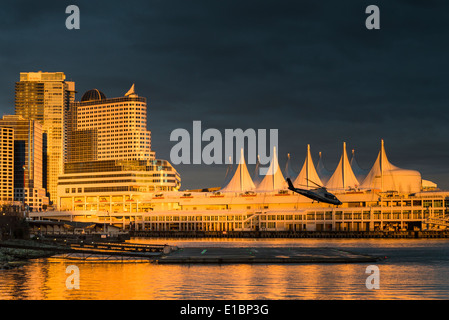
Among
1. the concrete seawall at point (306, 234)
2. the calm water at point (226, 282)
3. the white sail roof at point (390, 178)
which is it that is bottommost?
the concrete seawall at point (306, 234)

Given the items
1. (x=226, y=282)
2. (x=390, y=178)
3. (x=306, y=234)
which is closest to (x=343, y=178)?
(x=390, y=178)

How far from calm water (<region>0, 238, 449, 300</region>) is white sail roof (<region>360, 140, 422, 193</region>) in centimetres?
12827

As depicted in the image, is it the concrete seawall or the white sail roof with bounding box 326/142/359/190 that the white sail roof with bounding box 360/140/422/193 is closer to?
the white sail roof with bounding box 326/142/359/190

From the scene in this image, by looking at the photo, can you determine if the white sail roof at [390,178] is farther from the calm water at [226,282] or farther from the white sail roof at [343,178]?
the calm water at [226,282]

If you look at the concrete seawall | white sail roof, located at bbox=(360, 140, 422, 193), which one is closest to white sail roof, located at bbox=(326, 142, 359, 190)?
white sail roof, located at bbox=(360, 140, 422, 193)

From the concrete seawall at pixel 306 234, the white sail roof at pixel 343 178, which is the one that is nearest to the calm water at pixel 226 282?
the concrete seawall at pixel 306 234

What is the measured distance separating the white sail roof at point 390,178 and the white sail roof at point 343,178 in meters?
4.94

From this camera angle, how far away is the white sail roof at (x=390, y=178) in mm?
191125

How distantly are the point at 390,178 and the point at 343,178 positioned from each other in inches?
493

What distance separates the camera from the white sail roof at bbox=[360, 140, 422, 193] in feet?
627

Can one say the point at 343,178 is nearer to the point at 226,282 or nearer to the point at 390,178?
the point at 390,178

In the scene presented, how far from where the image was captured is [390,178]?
191 m
